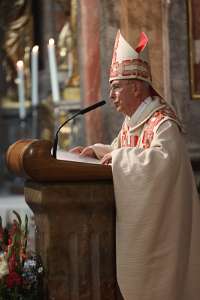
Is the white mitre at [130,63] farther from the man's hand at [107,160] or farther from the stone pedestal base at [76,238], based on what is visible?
the stone pedestal base at [76,238]

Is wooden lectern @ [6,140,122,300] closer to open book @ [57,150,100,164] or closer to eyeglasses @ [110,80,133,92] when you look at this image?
open book @ [57,150,100,164]

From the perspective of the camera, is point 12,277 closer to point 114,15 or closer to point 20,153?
point 20,153

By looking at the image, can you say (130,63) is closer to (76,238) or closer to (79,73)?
(76,238)

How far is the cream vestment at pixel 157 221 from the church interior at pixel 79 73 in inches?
3.9

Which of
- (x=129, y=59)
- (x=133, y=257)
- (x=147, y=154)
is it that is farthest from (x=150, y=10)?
(x=133, y=257)

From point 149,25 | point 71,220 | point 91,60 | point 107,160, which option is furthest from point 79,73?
point 71,220

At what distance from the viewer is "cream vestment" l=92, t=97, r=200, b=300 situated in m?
3.17

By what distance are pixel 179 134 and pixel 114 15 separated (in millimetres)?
1425

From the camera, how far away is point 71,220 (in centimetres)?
317

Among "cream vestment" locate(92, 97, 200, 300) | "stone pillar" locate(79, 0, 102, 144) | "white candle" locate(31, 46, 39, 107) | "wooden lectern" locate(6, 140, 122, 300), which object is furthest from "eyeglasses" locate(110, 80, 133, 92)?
"white candle" locate(31, 46, 39, 107)

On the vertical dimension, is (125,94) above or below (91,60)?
below

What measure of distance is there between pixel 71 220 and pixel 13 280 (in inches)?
13.6

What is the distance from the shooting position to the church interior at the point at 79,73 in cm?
326

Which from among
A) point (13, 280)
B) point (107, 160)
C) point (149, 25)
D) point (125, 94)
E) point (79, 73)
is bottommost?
point (13, 280)
